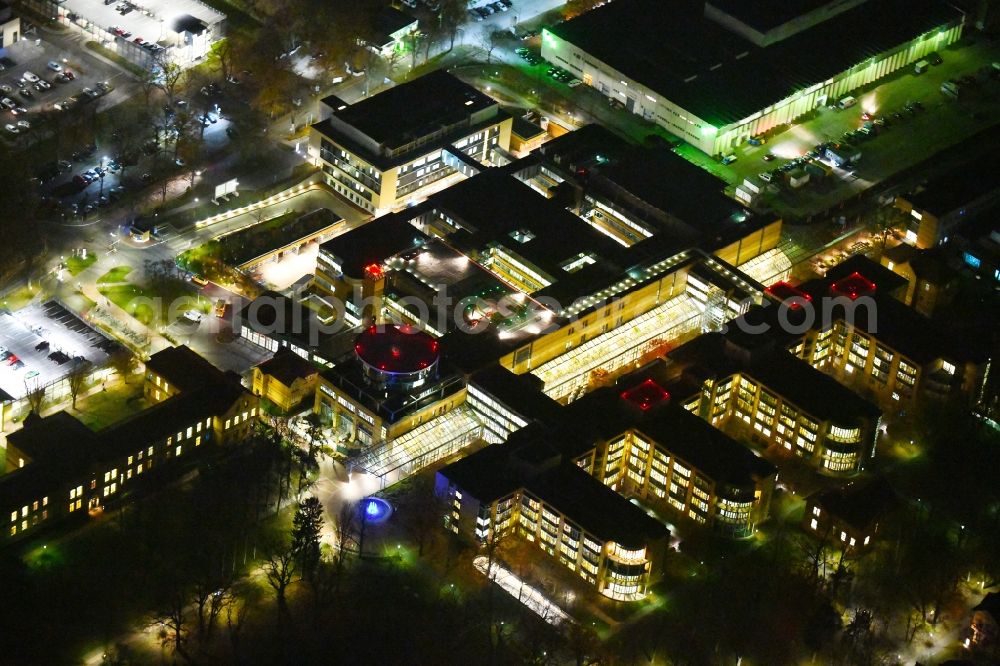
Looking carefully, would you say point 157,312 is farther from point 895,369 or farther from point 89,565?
point 895,369

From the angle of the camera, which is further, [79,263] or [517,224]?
[517,224]

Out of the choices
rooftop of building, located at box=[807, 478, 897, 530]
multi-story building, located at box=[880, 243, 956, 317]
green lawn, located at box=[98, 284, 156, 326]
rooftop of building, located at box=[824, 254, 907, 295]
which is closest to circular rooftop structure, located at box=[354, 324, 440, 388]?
green lawn, located at box=[98, 284, 156, 326]

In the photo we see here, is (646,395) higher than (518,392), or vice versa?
(646,395)

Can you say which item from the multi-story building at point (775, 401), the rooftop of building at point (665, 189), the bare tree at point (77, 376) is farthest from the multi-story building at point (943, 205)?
the bare tree at point (77, 376)

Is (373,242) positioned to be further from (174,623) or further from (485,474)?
(174,623)

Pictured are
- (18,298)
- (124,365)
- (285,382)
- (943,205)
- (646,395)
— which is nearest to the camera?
(646,395)

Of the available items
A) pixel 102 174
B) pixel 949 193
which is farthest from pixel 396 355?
pixel 949 193
